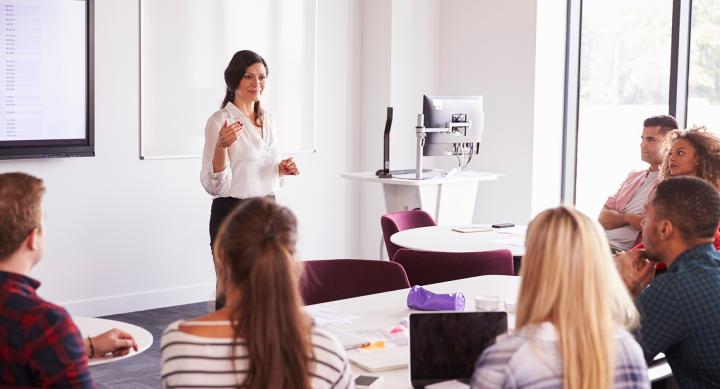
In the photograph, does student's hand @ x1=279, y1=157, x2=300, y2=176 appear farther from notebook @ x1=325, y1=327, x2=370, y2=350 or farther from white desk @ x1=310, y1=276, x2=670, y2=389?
notebook @ x1=325, y1=327, x2=370, y2=350

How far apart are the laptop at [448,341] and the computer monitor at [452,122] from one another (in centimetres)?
398

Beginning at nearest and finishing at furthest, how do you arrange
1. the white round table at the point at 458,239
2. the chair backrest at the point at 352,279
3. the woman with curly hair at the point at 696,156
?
the chair backrest at the point at 352,279 → the woman with curly hair at the point at 696,156 → the white round table at the point at 458,239

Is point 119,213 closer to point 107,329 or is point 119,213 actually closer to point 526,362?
point 107,329

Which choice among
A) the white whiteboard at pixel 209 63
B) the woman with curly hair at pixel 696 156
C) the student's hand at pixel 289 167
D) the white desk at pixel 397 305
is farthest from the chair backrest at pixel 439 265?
the white whiteboard at pixel 209 63

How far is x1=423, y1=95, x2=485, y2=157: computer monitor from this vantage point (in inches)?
249

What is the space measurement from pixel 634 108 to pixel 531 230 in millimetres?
5430

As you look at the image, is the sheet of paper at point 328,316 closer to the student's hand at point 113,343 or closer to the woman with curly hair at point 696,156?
the student's hand at point 113,343

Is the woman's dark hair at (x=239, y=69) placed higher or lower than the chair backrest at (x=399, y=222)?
higher

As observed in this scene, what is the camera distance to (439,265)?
13.3 feet

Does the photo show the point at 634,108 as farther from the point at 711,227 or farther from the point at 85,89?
the point at 711,227

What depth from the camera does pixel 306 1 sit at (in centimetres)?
728

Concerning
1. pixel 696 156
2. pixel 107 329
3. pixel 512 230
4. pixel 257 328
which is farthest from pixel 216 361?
pixel 512 230

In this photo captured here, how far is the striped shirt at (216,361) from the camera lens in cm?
198

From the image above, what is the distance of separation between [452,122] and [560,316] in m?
4.50
